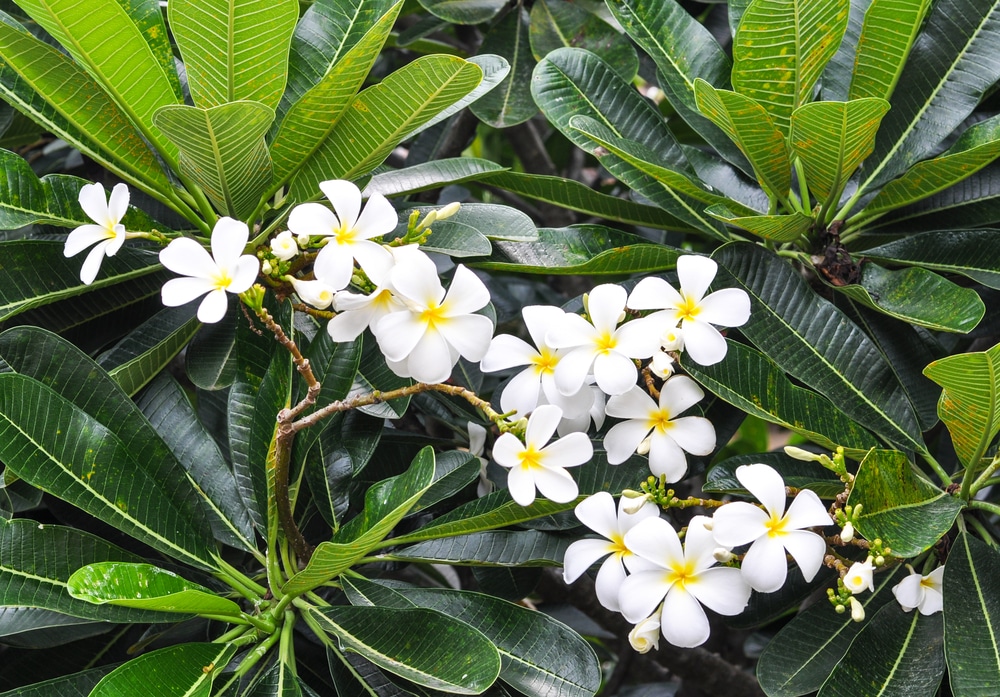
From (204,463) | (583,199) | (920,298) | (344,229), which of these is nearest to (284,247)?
(344,229)

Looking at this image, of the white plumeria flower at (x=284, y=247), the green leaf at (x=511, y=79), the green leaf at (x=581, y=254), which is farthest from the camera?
the green leaf at (x=511, y=79)

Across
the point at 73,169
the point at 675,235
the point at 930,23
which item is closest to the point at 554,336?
the point at 930,23

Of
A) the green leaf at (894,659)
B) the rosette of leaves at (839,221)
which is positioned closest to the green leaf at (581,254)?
the rosette of leaves at (839,221)

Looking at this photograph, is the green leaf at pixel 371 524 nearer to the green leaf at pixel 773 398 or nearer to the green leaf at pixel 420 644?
the green leaf at pixel 420 644

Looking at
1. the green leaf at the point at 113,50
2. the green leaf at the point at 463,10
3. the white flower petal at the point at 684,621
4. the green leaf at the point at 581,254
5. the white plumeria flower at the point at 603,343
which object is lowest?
the white flower petal at the point at 684,621

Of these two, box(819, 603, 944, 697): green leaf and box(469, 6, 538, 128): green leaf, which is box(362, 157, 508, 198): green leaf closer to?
box(469, 6, 538, 128): green leaf

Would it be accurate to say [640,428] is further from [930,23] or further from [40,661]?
[40,661]

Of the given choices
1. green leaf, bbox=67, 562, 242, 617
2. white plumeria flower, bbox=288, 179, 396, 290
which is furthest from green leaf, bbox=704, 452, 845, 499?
green leaf, bbox=67, 562, 242, 617
